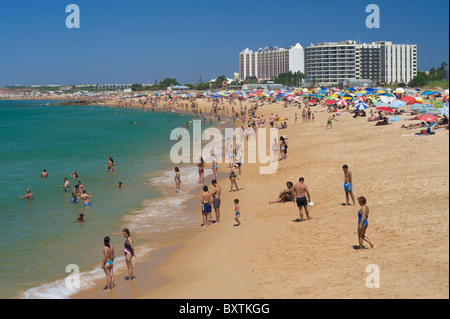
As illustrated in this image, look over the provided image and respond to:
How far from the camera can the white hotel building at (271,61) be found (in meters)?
168

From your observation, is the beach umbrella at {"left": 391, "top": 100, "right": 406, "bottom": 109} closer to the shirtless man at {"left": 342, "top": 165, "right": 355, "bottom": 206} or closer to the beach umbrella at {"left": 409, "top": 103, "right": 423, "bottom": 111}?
the beach umbrella at {"left": 409, "top": 103, "right": 423, "bottom": 111}

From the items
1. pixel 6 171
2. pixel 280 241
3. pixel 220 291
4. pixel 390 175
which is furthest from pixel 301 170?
pixel 6 171

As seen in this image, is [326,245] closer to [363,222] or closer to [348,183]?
[363,222]

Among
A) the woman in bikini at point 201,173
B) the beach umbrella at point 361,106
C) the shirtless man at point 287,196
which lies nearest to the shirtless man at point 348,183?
the shirtless man at point 287,196

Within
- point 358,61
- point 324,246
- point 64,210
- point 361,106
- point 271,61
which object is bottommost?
point 64,210

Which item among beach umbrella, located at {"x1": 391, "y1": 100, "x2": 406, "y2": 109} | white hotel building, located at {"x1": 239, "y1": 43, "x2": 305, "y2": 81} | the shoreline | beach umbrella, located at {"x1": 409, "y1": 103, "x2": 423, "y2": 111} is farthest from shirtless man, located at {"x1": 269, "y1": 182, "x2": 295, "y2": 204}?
white hotel building, located at {"x1": 239, "y1": 43, "x2": 305, "y2": 81}

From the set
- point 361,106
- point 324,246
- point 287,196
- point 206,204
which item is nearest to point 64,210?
point 206,204

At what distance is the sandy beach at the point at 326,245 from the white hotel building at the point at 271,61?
15487 cm

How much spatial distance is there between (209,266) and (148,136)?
36.0m

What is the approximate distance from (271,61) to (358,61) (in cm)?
5197

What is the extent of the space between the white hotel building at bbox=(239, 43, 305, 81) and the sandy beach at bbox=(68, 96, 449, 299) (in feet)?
508

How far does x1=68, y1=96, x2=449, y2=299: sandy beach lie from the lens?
799cm

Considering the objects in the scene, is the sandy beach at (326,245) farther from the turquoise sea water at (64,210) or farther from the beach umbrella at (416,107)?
the beach umbrella at (416,107)

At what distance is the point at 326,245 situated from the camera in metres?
10.1
